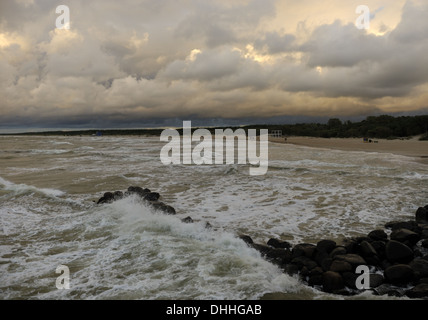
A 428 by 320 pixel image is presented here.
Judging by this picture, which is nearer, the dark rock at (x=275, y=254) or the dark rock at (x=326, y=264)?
the dark rock at (x=326, y=264)

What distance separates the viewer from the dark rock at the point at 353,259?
4754mm

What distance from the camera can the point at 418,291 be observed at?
13.2 feet

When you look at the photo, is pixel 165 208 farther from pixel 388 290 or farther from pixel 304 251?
pixel 388 290

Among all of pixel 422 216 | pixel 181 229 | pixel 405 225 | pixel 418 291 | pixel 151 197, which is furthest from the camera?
pixel 151 197

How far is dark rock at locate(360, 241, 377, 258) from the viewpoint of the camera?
16.8 ft

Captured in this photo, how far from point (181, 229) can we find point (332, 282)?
372cm

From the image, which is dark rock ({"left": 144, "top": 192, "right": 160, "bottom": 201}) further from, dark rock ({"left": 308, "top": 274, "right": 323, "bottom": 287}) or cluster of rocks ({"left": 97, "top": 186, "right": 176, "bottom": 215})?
dark rock ({"left": 308, "top": 274, "right": 323, "bottom": 287})

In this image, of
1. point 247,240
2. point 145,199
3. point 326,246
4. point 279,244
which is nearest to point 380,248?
point 326,246

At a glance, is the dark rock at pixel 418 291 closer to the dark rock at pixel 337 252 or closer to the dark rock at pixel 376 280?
the dark rock at pixel 376 280

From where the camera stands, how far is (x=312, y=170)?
1653cm

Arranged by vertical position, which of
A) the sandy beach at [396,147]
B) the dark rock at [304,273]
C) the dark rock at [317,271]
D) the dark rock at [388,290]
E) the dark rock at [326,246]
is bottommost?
the dark rock at [388,290]

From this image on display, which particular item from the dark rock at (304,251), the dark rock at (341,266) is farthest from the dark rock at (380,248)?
the dark rock at (304,251)
